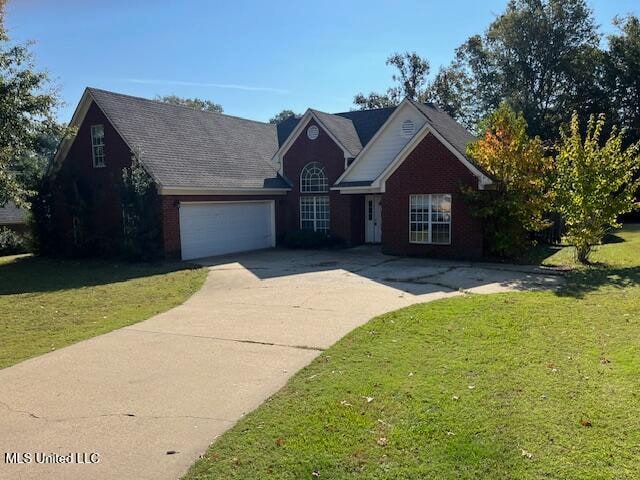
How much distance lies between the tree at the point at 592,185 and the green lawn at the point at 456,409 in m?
6.79

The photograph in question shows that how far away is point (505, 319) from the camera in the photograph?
8039mm

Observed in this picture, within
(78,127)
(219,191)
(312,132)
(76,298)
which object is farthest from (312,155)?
(76,298)

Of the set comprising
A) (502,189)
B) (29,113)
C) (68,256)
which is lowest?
(68,256)

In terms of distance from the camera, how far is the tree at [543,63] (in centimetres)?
3938

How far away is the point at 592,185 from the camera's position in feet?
44.3

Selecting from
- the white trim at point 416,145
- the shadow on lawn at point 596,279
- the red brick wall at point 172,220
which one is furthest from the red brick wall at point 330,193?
the shadow on lawn at point 596,279

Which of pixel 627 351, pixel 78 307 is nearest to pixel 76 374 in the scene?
pixel 78 307

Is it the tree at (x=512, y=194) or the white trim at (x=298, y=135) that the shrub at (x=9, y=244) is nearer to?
the white trim at (x=298, y=135)

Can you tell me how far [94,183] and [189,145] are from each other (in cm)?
419

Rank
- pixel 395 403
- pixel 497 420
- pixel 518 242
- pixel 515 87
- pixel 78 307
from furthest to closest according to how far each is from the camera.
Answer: pixel 515 87 → pixel 518 242 → pixel 78 307 → pixel 395 403 → pixel 497 420

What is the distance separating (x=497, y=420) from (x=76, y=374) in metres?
5.00

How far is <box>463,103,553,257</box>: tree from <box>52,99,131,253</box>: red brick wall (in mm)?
13204

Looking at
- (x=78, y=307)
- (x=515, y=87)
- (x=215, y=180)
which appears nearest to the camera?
(x=78, y=307)

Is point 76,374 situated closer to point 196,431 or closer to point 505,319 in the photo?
point 196,431
